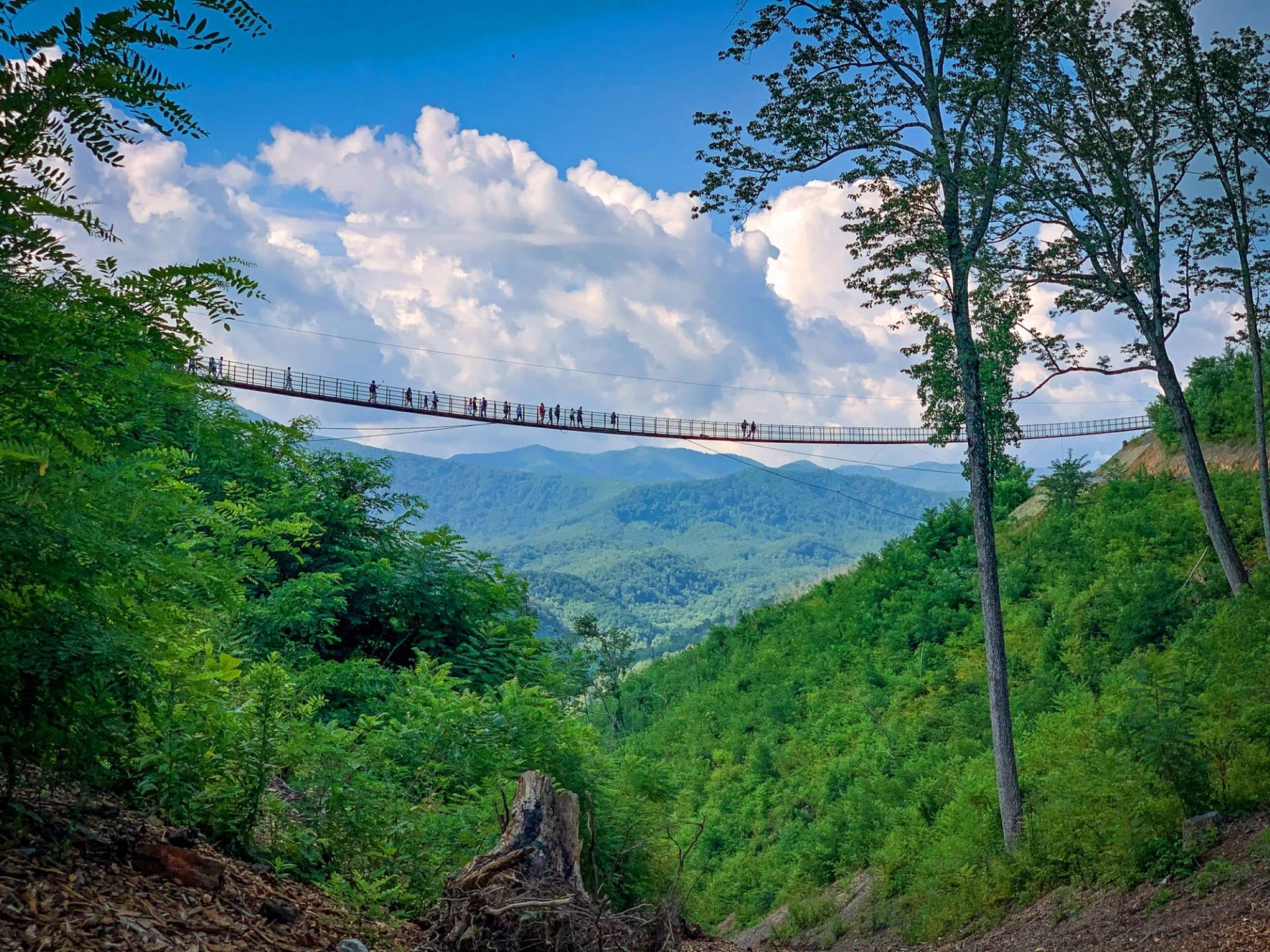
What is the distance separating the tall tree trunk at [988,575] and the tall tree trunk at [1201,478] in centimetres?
499

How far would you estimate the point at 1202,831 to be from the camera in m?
8.41

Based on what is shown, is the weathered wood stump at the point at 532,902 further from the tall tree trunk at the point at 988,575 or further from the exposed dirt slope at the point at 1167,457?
the exposed dirt slope at the point at 1167,457

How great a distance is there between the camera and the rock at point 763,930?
12.9 metres

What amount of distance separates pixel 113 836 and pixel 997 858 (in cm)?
944

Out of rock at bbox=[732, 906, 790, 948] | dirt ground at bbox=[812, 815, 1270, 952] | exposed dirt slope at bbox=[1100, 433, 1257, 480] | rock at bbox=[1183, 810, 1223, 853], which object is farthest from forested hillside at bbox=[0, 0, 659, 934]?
exposed dirt slope at bbox=[1100, 433, 1257, 480]

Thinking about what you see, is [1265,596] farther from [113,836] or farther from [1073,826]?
[113,836]

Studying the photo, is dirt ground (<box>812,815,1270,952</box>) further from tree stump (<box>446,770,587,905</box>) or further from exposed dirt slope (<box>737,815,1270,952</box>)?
tree stump (<box>446,770,587,905</box>)

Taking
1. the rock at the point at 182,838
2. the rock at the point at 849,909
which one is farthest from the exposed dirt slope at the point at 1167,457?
the rock at the point at 182,838

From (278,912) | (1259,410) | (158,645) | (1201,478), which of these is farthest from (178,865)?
(1259,410)

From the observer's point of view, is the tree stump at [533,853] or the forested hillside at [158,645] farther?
the tree stump at [533,853]

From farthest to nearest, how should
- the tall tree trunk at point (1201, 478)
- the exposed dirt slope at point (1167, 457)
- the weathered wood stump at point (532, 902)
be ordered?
1. the exposed dirt slope at point (1167, 457)
2. the tall tree trunk at point (1201, 478)
3. the weathered wood stump at point (532, 902)

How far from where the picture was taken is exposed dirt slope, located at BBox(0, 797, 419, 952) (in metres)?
3.22

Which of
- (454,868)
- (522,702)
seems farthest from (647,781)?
(454,868)

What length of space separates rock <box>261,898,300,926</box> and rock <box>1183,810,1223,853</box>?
25.1 feet
